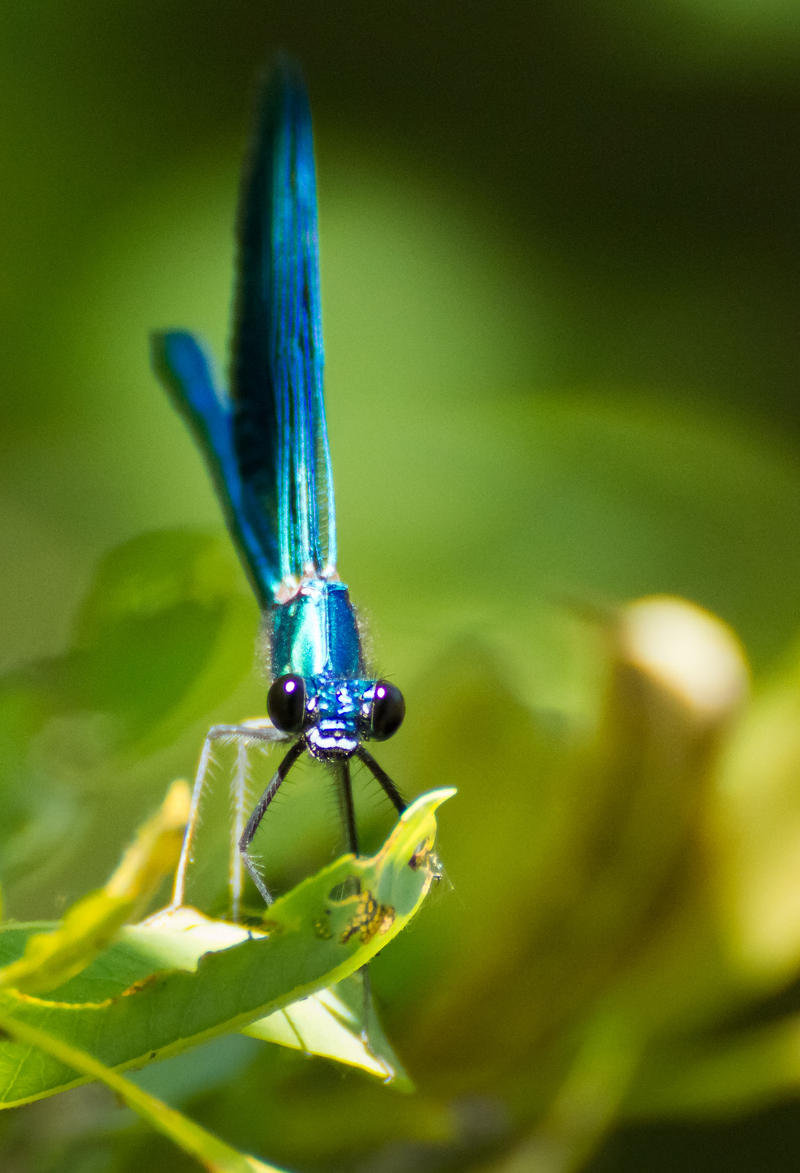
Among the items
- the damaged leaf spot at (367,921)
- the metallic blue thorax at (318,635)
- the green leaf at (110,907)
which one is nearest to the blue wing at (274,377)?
the metallic blue thorax at (318,635)

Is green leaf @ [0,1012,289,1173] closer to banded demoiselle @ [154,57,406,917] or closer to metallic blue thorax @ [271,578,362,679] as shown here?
banded demoiselle @ [154,57,406,917]

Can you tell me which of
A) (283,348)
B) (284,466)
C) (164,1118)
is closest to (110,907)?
(164,1118)

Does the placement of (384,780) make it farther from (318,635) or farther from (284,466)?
(284,466)

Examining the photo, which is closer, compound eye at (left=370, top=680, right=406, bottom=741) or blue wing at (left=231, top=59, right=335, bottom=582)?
compound eye at (left=370, top=680, right=406, bottom=741)

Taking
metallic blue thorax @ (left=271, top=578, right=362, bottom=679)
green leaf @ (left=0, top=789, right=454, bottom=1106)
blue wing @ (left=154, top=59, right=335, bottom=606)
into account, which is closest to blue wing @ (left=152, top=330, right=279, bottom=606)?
blue wing @ (left=154, top=59, right=335, bottom=606)

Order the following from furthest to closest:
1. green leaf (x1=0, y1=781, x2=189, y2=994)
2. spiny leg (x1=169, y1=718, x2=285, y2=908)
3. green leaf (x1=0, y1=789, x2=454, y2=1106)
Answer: spiny leg (x1=169, y1=718, x2=285, y2=908), green leaf (x1=0, y1=789, x2=454, y2=1106), green leaf (x1=0, y1=781, x2=189, y2=994)

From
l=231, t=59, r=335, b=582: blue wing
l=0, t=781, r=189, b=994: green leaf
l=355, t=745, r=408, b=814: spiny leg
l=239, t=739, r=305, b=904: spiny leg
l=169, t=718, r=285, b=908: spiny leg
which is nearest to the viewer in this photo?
l=0, t=781, r=189, b=994: green leaf

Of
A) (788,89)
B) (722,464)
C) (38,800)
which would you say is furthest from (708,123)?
(38,800)
